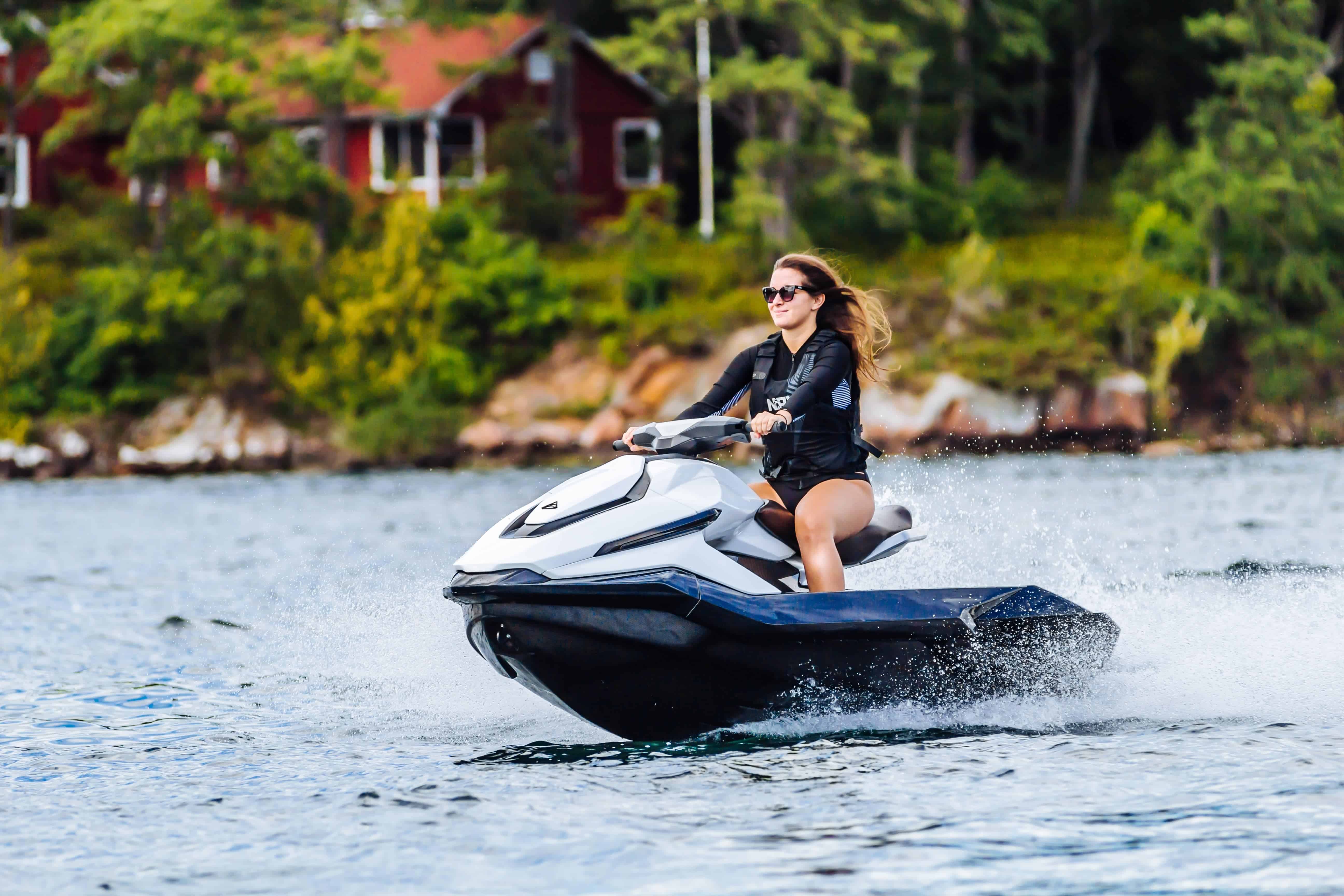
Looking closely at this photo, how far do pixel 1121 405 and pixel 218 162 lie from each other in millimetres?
17672

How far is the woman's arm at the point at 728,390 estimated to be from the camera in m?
7.27

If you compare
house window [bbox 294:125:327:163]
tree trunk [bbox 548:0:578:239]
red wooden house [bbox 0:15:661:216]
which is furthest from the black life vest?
house window [bbox 294:125:327:163]

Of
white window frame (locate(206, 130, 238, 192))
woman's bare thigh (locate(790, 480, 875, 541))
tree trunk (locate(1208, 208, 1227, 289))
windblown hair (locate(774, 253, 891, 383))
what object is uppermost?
white window frame (locate(206, 130, 238, 192))

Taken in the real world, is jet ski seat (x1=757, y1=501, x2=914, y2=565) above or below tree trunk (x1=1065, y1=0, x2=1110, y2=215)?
below

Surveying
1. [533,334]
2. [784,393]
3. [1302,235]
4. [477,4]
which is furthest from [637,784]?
[477,4]

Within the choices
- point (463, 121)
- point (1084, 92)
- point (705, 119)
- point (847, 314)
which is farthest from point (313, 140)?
point (847, 314)

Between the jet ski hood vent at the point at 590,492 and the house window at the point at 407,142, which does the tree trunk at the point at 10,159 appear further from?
the jet ski hood vent at the point at 590,492

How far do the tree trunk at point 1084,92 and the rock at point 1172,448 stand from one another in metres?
11.6

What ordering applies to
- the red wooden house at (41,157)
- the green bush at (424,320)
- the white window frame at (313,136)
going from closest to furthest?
1. the green bush at (424,320)
2. the white window frame at (313,136)
3. the red wooden house at (41,157)

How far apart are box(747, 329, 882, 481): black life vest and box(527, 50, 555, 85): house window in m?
34.0

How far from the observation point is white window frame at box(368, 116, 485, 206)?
3900 cm

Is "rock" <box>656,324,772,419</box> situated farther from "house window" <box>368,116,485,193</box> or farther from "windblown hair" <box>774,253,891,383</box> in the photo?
"windblown hair" <box>774,253,891,383</box>

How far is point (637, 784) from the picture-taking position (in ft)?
20.7

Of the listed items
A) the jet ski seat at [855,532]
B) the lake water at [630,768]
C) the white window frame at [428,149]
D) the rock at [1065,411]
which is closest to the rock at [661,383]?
the rock at [1065,411]
